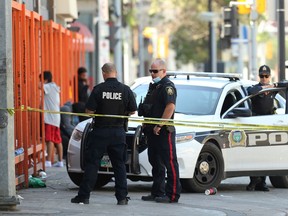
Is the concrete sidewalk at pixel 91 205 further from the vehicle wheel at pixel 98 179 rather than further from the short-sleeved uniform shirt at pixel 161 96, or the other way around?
the short-sleeved uniform shirt at pixel 161 96

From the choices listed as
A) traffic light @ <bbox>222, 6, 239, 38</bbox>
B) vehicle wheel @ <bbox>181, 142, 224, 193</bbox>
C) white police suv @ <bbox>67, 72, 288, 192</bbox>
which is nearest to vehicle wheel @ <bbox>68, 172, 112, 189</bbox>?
white police suv @ <bbox>67, 72, 288, 192</bbox>

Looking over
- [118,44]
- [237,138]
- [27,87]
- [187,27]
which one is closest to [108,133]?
[237,138]

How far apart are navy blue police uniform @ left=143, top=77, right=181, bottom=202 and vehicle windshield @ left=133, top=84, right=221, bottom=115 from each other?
221 centimetres

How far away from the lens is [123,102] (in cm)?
1365

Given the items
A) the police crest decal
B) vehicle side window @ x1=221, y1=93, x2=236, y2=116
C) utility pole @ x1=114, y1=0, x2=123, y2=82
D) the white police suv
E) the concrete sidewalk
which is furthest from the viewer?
utility pole @ x1=114, y1=0, x2=123, y2=82

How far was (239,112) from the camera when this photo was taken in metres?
16.1

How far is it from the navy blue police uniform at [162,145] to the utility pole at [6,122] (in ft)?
7.08

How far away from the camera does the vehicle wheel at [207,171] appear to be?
15.6 m

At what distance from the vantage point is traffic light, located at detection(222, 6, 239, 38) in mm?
31688

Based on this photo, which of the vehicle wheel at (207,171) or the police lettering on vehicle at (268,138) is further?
the police lettering on vehicle at (268,138)

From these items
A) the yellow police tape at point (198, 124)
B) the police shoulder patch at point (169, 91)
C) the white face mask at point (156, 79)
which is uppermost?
the white face mask at point (156, 79)

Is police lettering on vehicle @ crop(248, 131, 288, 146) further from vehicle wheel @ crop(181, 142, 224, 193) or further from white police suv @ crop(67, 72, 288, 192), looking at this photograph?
Answer: vehicle wheel @ crop(181, 142, 224, 193)

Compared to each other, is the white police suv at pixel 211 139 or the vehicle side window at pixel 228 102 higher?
the vehicle side window at pixel 228 102

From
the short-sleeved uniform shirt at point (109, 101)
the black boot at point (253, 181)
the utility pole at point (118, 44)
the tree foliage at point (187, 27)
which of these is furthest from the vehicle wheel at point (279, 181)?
the tree foliage at point (187, 27)
